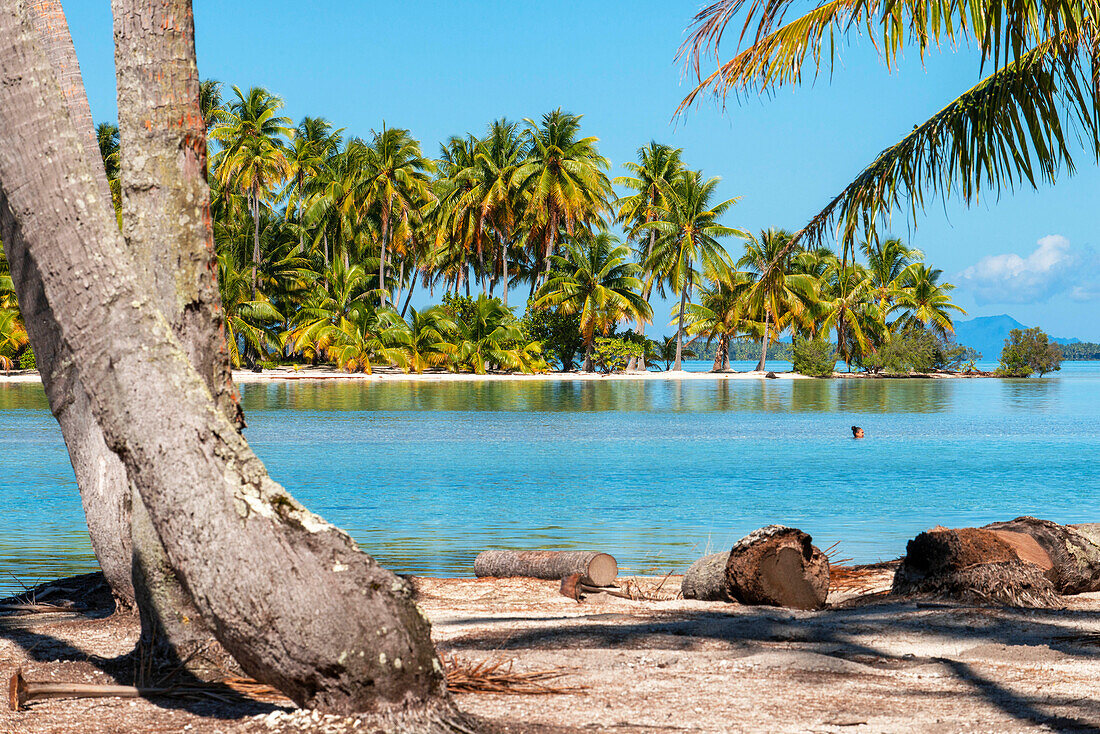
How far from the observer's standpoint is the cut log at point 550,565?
781 centimetres

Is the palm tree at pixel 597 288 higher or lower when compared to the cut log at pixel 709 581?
higher

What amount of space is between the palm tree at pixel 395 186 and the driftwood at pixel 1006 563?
47.1 m

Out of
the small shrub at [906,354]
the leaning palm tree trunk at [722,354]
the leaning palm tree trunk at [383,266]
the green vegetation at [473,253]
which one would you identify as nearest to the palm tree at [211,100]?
the green vegetation at [473,253]

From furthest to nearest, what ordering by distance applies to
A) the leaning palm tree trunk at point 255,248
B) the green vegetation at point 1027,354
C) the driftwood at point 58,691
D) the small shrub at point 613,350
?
1. the green vegetation at point 1027,354
2. the small shrub at point 613,350
3. the leaning palm tree trunk at point 255,248
4. the driftwood at point 58,691

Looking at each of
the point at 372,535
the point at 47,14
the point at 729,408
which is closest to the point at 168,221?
the point at 47,14

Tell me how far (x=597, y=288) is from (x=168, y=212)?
46.7 metres

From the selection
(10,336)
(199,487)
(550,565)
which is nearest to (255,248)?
(10,336)

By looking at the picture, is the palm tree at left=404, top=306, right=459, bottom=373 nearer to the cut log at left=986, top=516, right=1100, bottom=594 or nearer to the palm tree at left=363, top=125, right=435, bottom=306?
the palm tree at left=363, top=125, right=435, bottom=306

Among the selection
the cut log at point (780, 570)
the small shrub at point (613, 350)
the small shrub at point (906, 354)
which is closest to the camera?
the cut log at point (780, 570)

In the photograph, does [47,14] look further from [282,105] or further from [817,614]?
[282,105]

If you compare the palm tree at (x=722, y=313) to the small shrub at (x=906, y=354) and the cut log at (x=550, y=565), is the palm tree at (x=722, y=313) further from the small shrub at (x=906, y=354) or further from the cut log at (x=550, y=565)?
the cut log at (x=550, y=565)

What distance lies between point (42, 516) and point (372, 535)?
4587 mm

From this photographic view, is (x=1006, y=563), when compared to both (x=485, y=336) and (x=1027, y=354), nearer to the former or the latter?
(x=485, y=336)

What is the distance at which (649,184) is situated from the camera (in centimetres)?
5759
